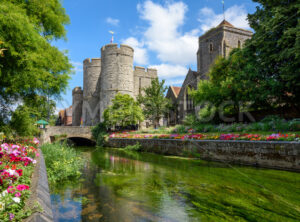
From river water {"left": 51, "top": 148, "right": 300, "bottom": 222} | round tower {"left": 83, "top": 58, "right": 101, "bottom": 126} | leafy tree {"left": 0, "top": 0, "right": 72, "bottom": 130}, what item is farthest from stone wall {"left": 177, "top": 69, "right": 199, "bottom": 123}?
river water {"left": 51, "top": 148, "right": 300, "bottom": 222}

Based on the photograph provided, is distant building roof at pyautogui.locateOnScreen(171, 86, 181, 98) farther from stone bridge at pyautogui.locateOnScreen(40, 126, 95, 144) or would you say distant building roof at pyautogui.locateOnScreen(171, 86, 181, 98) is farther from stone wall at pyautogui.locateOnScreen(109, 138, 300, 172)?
stone wall at pyautogui.locateOnScreen(109, 138, 300, 172)

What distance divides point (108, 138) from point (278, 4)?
19.5m

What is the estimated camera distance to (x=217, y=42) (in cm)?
3009

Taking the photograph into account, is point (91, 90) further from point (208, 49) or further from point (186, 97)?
point (208, 49)

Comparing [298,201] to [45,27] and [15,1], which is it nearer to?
[15,1]

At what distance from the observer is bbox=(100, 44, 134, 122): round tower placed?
34594 millimetres

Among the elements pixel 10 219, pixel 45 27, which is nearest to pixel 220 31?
pixel 45 27

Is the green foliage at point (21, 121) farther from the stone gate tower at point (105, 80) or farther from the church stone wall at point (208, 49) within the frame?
the church stone wall at point (208, 49)

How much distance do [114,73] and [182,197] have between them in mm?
31399

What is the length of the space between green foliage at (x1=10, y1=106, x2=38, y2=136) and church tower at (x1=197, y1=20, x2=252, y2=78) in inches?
977

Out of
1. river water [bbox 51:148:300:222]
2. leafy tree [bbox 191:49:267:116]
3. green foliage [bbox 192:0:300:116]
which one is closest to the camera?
river water [bbox 51:148:300:222]

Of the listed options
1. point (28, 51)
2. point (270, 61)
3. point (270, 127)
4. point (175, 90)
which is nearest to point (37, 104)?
point (28, 51)

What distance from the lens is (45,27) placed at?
401 inches

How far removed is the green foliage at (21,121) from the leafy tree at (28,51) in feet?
1.19
